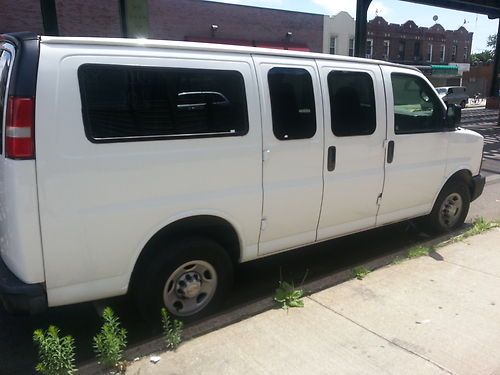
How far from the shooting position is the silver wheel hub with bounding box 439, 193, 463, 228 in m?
5.53

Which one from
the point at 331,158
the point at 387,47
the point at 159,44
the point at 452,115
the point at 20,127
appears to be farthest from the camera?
the point at 387,47

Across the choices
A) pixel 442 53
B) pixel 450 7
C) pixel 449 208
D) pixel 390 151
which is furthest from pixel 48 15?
pixel 442 53

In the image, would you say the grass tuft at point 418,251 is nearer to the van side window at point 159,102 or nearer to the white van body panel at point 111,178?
the white van body panel at point 111,178

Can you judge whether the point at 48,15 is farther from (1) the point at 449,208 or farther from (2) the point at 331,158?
(1) the point at 449,208

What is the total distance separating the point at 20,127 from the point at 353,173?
2.77 m

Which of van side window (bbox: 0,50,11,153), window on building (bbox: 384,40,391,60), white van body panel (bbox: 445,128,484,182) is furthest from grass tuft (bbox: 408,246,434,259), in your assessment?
window on building (bbox: 384,40,391,60)

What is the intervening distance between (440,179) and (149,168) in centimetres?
352

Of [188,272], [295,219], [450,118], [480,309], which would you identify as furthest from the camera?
[450,118]

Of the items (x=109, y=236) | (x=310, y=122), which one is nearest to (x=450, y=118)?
(x=310, y=122)

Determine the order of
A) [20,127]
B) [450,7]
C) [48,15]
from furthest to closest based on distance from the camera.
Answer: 1. [450,7]
2. [48,15]
3. [20,127]

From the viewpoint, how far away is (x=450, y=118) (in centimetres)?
511

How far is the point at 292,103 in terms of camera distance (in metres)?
3.76

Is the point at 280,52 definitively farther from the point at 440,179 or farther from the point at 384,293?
the point at 440,179

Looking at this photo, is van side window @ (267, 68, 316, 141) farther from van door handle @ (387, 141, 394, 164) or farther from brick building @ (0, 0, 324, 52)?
brick building @ (0, 0, 324, 52)
